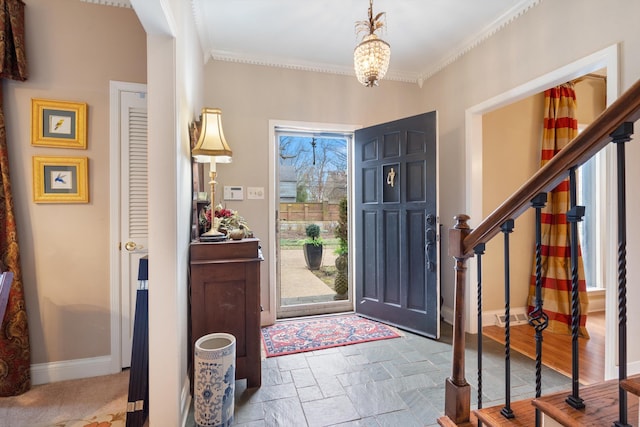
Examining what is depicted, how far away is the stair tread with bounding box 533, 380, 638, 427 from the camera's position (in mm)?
946

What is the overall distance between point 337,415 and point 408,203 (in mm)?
1897

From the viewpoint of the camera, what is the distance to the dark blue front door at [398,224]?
9.09 feet

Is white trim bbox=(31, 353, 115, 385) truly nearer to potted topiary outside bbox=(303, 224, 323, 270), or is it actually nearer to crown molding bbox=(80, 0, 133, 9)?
potted topiary outside bbox=(303, 224, 323, 270)

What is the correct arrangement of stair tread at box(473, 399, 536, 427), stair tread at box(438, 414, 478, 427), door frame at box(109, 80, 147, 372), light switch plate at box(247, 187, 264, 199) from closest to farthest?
stair tread at box(473, 399, 536, 427)
stair tread at box(438, 414, 478, 427)
door frame at box(109, 80, 147, 372)
light switch plate at box(247, 187, 264, 199)

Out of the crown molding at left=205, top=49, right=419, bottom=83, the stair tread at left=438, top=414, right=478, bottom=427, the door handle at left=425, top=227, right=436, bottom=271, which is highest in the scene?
the crown molding at left=205, top=49, right=419, bottom=83

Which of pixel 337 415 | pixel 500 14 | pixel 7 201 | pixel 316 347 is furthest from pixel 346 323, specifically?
pixel 500 14

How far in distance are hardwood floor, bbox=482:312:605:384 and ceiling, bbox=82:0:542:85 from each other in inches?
109

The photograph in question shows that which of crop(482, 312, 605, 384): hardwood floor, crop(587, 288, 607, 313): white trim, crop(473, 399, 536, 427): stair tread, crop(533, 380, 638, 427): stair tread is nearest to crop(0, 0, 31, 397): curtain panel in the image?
crop(473, 399, 536, 427): stair tread

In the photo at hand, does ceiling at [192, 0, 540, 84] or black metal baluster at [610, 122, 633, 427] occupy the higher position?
ceiling at [192, 0, 540, 84]

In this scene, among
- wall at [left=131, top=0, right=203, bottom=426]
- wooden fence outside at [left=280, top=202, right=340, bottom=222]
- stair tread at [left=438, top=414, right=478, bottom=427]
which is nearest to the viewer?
stair tread at [left=438, top=414, right=478, bottom=427]

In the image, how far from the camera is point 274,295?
123 inches

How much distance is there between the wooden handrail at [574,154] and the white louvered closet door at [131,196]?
2.28 m

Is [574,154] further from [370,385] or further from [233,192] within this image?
[233,192]

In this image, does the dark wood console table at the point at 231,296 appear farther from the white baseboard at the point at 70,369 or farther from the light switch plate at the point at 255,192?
the light switch plate at the point at 255,192
